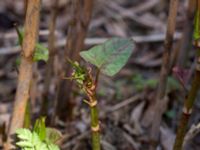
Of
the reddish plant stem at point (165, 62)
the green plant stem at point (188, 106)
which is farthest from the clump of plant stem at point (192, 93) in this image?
the reddish plant stem at point (165, 62)

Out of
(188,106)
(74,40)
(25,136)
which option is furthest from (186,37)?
(25,136)

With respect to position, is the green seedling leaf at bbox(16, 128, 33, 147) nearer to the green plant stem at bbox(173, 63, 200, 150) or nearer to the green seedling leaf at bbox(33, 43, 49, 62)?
the green seedling leaf at bbox(33, 43, 49, 62)

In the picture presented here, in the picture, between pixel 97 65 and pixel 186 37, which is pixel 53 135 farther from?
pixel 186 37

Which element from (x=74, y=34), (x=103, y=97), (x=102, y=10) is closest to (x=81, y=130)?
(x=103, y=97)

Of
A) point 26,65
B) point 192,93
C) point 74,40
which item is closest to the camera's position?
point 192,93

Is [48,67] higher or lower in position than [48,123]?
higher

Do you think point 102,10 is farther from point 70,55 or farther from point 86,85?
point 86,85
